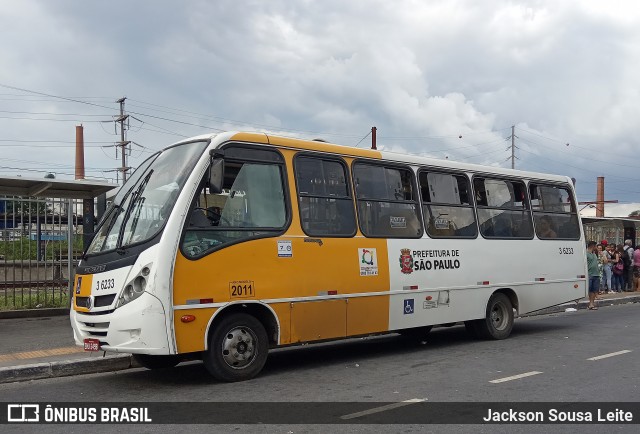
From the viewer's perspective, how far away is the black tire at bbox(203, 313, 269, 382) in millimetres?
7352

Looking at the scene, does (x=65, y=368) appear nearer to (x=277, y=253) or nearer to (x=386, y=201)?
(x=277, y=253)

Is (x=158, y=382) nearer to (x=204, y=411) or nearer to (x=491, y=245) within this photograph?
(x=204, y=411)

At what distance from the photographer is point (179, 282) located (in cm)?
705

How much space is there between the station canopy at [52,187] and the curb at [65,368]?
4967mm

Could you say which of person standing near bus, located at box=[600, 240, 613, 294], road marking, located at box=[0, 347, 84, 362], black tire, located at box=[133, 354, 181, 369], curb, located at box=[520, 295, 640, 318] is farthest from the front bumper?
person standing near bus, located at box=[600, 240, 613, 294]

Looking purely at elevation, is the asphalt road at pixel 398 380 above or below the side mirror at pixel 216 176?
below

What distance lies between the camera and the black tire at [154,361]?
8047mm

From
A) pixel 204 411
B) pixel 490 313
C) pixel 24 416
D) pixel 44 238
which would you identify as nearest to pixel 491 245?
pixel 490 313

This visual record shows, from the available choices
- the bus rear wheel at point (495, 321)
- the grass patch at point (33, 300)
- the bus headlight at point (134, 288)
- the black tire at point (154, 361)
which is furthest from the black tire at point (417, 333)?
the grass patch at point (33, 300)

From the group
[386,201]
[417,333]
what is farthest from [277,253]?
[417,333]

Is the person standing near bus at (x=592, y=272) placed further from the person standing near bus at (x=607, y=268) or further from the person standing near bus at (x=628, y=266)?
the person standing near bus at (x=628, y=266)

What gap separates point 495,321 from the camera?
11.2 meters

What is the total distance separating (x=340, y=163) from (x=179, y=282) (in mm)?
3046

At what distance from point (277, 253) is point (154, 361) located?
84.8 inches
